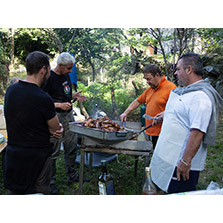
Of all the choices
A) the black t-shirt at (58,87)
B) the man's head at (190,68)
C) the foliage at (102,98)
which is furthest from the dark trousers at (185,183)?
the foliage at (102,98)

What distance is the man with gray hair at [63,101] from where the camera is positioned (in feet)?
9.65

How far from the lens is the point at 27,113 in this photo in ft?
5.44

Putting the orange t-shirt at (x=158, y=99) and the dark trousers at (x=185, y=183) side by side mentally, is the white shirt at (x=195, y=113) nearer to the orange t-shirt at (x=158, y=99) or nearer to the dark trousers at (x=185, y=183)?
the dark trousers at (x=185, y=183)

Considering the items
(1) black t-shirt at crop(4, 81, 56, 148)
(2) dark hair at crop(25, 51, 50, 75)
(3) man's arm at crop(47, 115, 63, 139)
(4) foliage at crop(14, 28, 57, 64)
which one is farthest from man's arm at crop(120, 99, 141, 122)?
(4) foliage at crop(14, 28, 57, 64)

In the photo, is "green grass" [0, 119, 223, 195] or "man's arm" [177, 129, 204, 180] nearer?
"man's arm" [177, 129, 204, 180]

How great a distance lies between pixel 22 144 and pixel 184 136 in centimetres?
145

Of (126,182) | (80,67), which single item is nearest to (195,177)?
(126,182)

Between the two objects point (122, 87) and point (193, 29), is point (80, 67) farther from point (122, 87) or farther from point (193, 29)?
point (193, 29)

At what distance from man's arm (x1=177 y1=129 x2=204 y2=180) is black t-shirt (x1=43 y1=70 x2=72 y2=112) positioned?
2.05 meters

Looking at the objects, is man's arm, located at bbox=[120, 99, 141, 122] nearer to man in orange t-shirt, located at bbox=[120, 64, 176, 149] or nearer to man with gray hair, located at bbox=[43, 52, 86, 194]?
man in orange t-shirt, located at bbox=[120, 64, 176, 149]

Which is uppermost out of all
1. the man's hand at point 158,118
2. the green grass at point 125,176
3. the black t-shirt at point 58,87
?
the black t-shirt at point 58,87

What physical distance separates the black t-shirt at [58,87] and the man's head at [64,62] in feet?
0.32

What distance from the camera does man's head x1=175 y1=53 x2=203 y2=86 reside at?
175 cm

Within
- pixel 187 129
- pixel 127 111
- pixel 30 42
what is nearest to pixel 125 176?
pixel 127 111
